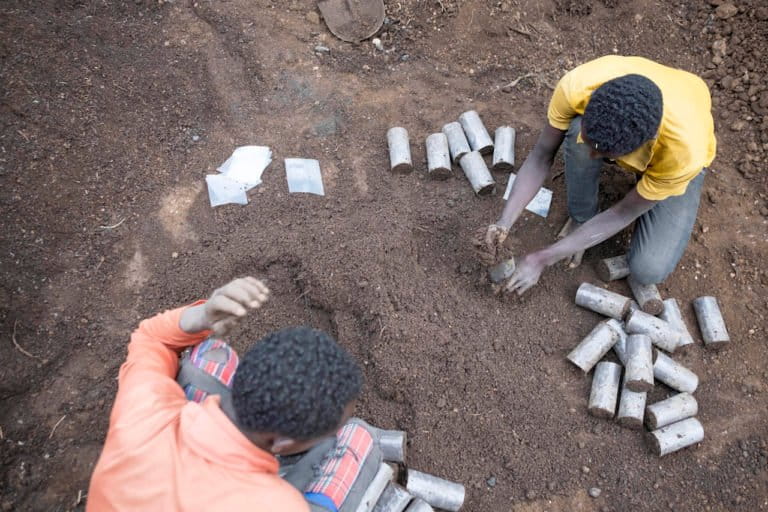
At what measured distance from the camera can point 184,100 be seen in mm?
6293

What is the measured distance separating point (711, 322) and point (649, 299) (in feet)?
1.85

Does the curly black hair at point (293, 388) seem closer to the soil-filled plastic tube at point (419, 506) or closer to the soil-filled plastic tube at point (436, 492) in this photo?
the soil-filled plastic tube at point (419, 506)

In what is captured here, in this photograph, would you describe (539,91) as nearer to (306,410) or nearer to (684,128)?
(684,128)

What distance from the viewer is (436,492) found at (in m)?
3.89

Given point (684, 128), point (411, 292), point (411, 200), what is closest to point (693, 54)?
point (684, 128)

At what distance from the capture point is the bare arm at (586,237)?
4.46 meters

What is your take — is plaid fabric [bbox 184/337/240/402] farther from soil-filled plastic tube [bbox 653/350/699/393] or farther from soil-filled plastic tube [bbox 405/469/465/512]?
soil-filled plastic tube [bbox 653/350/699/393]

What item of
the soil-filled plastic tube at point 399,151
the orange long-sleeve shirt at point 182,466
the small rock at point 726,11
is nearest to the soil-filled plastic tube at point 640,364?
the soil-filled plastic tube at point 399,151

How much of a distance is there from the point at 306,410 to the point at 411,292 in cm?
263

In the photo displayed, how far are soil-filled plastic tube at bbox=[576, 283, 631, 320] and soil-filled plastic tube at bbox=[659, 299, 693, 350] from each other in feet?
1.19

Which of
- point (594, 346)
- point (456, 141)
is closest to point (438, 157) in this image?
point (456, 141)

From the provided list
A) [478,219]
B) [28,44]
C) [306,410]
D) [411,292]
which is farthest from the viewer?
[28,44]

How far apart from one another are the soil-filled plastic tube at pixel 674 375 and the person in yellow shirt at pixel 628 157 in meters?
0.77

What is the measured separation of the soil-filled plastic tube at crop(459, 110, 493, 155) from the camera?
5.86 meters
